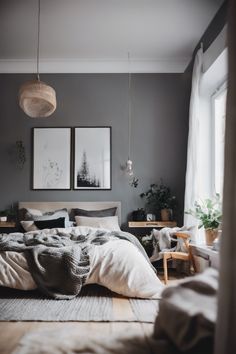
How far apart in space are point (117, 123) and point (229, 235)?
4975mm

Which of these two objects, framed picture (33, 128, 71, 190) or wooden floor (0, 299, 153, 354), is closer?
wooden floor (0, 299, 153, 354)

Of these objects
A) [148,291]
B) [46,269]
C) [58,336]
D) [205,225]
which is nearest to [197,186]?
[205,225]

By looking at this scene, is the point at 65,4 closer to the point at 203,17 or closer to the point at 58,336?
the point at 203,17

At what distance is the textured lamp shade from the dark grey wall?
1.48 metres

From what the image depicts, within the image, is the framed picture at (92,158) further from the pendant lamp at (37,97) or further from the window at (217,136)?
the window at (217,136)

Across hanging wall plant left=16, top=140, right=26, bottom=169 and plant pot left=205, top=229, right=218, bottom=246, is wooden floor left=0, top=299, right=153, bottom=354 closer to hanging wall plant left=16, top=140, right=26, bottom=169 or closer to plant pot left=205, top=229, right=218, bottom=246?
plant pot left=205, top=229, right=218, bottom=246

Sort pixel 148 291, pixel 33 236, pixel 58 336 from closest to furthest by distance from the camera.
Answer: pixel 58 336
pixel 148 291
pixel 33 236

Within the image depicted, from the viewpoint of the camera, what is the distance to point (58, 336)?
1.99 metres

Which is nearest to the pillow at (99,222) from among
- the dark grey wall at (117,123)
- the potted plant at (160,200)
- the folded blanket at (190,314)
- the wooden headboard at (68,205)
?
the wooden headboard at (68,205)

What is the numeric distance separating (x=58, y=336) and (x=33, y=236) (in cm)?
221

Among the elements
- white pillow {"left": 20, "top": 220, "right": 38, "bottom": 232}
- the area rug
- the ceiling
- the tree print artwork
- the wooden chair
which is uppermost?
the ceiling

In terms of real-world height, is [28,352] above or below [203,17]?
below

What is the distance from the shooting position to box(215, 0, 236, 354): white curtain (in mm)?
1206

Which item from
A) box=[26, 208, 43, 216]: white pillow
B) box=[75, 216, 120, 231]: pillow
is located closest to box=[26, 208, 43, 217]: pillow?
box=[26, 208, 43, 216]: white pillow
